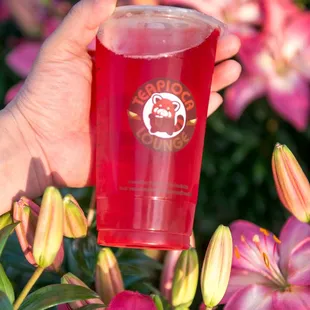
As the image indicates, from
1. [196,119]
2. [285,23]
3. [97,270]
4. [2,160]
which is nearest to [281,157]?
[196,119]

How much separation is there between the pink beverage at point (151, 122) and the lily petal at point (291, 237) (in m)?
0.12

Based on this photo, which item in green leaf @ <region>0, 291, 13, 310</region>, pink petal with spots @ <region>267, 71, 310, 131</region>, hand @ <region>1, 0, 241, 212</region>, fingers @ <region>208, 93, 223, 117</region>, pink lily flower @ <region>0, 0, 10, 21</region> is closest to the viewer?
green leaf @ <region>0, 291, 13, 310</region>

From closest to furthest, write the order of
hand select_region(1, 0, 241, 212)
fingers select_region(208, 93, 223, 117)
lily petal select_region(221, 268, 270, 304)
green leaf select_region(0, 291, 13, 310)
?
green leaf select_region(0, 291, 13, 310)
lily petal select_region(221, 268, 270, 304)
hand select_region(1, 0, 241, 212)
fingers select_region(208, 93, 223, 117)

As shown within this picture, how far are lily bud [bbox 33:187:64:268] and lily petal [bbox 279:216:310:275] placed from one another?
0.98ft

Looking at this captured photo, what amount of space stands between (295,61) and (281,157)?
1.85ft

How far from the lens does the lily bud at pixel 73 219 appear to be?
967 mm

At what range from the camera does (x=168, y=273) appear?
1075 mm

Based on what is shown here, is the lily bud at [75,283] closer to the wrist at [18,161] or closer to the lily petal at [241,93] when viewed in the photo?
the wrist at [18,161]

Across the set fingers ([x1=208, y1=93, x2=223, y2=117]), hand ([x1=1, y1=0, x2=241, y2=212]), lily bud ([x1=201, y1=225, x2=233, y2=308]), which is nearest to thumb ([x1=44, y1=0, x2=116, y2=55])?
hand ([x1=1, y1=0, x2=241, y2=212])

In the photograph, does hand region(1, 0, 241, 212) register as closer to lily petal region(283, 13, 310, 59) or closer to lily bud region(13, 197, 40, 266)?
lily bud region(13, 197, 40, 266)

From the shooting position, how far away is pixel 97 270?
0.97 meters

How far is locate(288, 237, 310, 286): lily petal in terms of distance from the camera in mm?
976

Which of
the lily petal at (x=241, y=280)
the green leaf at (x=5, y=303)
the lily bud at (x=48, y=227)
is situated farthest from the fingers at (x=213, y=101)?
the green leaf at (x=5, y=303)

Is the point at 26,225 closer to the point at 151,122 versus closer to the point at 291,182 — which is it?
the point at 151,122
